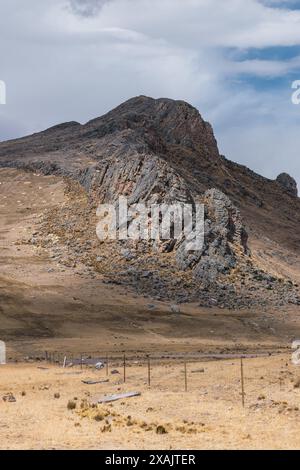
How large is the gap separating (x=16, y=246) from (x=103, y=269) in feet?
42.3

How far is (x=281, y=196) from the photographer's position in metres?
123

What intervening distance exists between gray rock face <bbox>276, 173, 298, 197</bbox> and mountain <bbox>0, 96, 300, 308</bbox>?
17.2 feet

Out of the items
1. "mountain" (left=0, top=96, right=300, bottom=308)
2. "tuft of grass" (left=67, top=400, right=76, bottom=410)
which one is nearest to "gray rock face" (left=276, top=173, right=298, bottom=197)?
"mountain" (left=0, top=96, right=300, bottom=308)

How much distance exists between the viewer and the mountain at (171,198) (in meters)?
64.4

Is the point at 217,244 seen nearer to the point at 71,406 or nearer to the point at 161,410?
the point at 71,406

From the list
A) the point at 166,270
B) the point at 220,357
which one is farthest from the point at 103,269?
the point at 220,357

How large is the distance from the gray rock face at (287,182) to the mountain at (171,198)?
5249 millimetres

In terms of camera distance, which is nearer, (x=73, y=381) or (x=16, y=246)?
(x=73, y=381)

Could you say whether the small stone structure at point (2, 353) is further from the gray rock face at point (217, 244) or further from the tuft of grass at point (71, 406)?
the gray rock face at point (217, 244)

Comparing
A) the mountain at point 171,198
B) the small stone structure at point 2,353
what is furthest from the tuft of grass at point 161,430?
the mountain at point 171,198

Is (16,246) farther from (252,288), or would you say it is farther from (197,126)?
(197,126)

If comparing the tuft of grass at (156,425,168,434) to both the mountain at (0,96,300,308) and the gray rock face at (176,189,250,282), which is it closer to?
the mountain at (0,96,300,308)

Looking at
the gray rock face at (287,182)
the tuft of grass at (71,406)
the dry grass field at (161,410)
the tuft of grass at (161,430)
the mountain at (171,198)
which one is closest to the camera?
the dry grass field at (161,410)

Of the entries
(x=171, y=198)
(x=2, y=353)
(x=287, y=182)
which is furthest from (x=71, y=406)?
(x=287, y=182)
